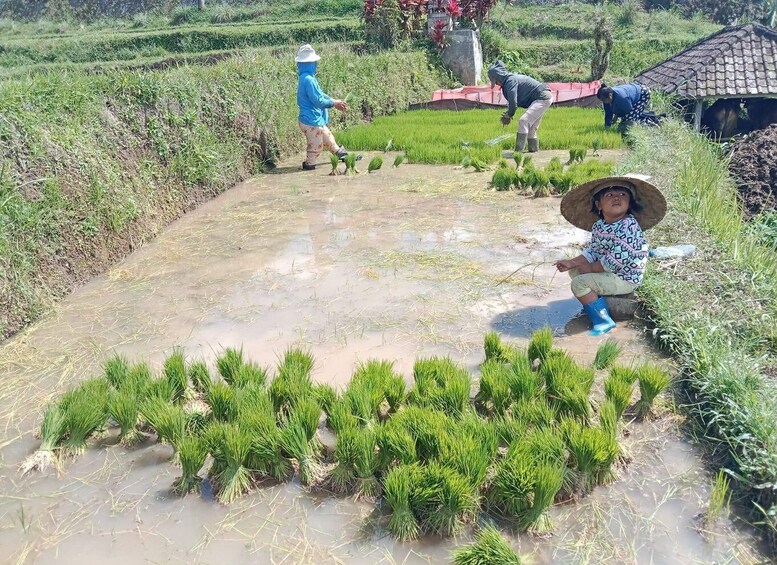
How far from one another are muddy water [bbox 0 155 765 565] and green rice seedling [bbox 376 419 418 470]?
0.23 meters

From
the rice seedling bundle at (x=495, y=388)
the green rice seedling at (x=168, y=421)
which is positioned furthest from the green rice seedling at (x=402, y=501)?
the green rice seedling at (x=168, y=421)

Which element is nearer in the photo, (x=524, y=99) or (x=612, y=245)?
(x=612, y=245)

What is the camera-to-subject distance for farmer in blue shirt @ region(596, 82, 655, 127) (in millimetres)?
9445

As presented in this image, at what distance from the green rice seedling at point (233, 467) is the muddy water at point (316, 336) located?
0.05m

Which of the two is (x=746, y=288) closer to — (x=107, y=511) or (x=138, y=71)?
(x=107, y=511)

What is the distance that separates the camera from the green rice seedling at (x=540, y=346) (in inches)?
136

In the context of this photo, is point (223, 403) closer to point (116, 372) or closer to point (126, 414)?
point (126, 414)

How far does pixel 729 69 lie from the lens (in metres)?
10.0

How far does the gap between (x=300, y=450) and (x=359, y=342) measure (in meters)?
1.31

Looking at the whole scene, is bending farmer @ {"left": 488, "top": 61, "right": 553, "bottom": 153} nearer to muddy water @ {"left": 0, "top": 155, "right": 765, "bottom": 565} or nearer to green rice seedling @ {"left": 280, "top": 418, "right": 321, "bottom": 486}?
muddy water @ {"left": 0, "top": 155, "right": 765, "bottom": 565}

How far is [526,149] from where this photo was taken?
9.67 metres

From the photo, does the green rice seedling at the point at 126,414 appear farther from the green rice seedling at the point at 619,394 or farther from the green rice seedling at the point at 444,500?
the green rice seedling at the point at 619,394

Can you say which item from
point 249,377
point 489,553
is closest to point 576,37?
point 249,377

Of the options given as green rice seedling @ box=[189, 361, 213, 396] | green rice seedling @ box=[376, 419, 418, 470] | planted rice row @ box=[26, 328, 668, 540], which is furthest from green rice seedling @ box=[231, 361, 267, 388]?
green rice seedling @ box=[376, 419, 418, 470]
